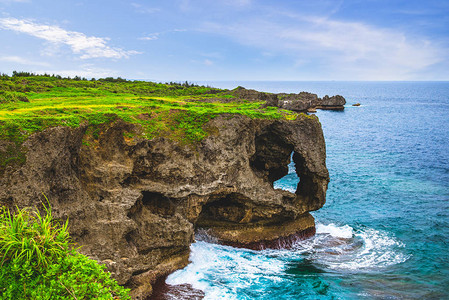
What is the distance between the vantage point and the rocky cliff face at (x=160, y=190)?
14.7m

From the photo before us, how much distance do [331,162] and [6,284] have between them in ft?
141

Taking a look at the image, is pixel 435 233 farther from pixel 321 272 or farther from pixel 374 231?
pixel 321 272

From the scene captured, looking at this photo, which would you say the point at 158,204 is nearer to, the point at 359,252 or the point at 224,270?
the point at 224,270

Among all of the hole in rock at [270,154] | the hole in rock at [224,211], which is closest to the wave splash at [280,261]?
the hole in rock at [224,211]

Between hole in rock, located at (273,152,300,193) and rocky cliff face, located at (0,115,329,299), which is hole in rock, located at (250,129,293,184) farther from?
hole in rock, located at (273,152,300,193)

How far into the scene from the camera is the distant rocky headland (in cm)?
1434

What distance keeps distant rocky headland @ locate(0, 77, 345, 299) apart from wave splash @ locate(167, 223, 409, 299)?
95 cm

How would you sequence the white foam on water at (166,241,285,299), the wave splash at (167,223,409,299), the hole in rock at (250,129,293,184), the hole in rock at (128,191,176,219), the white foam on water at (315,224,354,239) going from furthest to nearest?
the white foam on water at (315,224,354,239), the hole in rock at (250,129,293,184), the hole in rock at (128,191,176,219), the wave splash at (167,223,409,299), the white foam on water at (166,241,285,299)

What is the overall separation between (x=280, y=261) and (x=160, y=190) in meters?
8.59

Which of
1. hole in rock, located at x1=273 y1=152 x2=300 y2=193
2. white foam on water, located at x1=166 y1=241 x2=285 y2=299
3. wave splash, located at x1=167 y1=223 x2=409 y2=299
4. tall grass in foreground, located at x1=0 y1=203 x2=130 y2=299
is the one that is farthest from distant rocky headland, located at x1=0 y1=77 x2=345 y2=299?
hole in rock, located at x1=273 y1=152 x2=300 y2=193

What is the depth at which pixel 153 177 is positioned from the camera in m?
18.3

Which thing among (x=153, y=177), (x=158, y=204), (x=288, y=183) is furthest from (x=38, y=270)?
(x=288, y=183)

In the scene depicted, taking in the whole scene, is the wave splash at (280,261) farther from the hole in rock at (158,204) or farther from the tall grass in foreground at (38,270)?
the tall grass in foreground at (38,270)

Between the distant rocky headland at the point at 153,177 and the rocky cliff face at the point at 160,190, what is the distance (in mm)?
50
